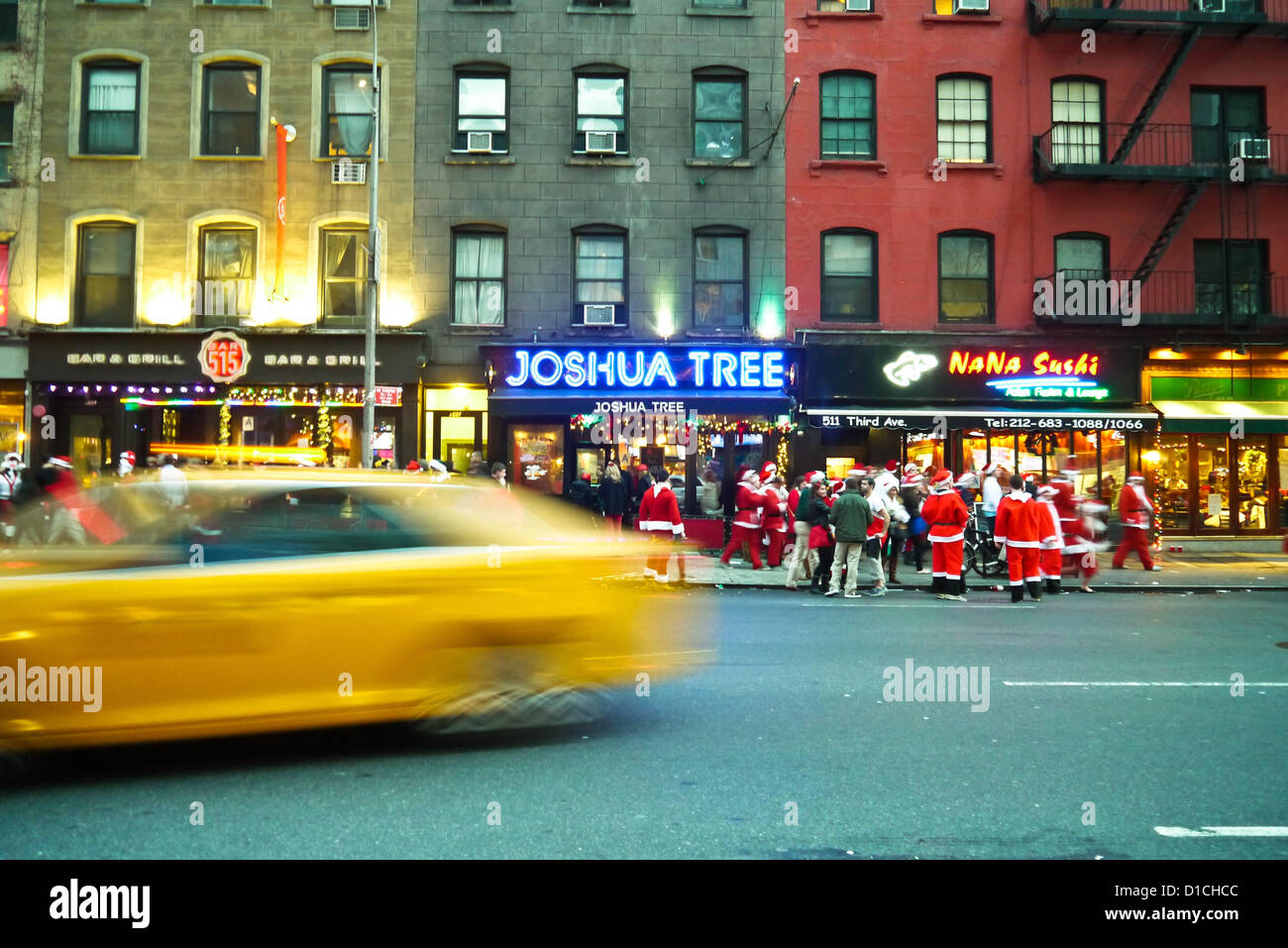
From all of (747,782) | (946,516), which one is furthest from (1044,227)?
(747,782)

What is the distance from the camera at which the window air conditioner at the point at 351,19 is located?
21281mm

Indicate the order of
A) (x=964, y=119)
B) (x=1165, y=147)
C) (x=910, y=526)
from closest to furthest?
1. (x=910, y=526)
2. (x=1165, y=147)
3. (x=964, y=119)

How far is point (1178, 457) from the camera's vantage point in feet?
71.4

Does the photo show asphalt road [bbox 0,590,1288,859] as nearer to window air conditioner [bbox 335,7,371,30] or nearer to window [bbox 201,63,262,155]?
window [bbox 201,63,262,155]

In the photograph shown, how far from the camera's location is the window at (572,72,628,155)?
70.9 ft

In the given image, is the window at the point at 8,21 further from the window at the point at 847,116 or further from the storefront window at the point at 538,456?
the window at the point at 847,116

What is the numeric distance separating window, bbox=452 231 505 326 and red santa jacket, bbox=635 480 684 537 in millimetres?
7198

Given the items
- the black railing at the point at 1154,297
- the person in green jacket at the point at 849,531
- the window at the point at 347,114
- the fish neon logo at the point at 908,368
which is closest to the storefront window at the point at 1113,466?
the black railing at the point at 1154,297

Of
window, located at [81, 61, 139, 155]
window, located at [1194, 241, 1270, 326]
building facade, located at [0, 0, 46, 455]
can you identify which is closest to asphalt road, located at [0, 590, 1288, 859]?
window, located at [1194, 241, 1270, 326]

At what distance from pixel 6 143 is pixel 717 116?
1544 centimetres

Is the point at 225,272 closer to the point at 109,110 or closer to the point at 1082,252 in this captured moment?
the point at 109,110

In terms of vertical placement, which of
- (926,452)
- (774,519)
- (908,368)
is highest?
(908,368)

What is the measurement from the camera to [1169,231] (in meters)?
21.2
